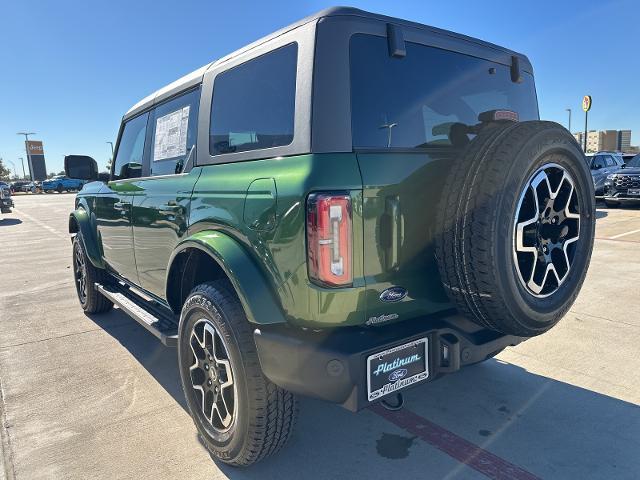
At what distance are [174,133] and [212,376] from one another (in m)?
1.64

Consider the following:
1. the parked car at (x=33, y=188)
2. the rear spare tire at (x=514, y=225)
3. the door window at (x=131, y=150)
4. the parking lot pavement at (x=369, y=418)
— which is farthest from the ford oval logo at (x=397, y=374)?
the parked car at (x=33, y=188)

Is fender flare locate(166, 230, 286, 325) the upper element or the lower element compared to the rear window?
lower

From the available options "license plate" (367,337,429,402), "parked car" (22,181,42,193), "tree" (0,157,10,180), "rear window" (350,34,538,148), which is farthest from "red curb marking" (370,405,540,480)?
"tree" (0,157,10,180)

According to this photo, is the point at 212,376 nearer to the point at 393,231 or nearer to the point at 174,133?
the point at 393,231

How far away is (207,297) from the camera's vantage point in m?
2.24

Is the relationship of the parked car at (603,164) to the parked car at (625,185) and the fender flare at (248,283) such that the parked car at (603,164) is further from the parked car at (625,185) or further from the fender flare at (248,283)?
the fender flare at (248,283)

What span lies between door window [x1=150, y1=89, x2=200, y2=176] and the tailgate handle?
140cm

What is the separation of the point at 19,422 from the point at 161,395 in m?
0.84

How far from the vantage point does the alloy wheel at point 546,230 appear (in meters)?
1.98

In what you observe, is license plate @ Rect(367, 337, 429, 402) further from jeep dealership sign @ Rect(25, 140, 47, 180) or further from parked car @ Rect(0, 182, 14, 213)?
jeep dealership sign @ Rect(25, 140, 47, 180)

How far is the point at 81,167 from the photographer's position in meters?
4.27

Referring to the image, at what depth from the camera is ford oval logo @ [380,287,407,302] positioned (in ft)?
6.40

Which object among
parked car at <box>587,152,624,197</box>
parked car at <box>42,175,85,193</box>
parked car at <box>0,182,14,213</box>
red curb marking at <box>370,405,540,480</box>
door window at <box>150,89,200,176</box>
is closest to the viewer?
red curb marking at <box>370,405,540,480</box>

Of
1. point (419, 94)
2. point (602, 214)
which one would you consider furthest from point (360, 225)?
point (602, 214)
